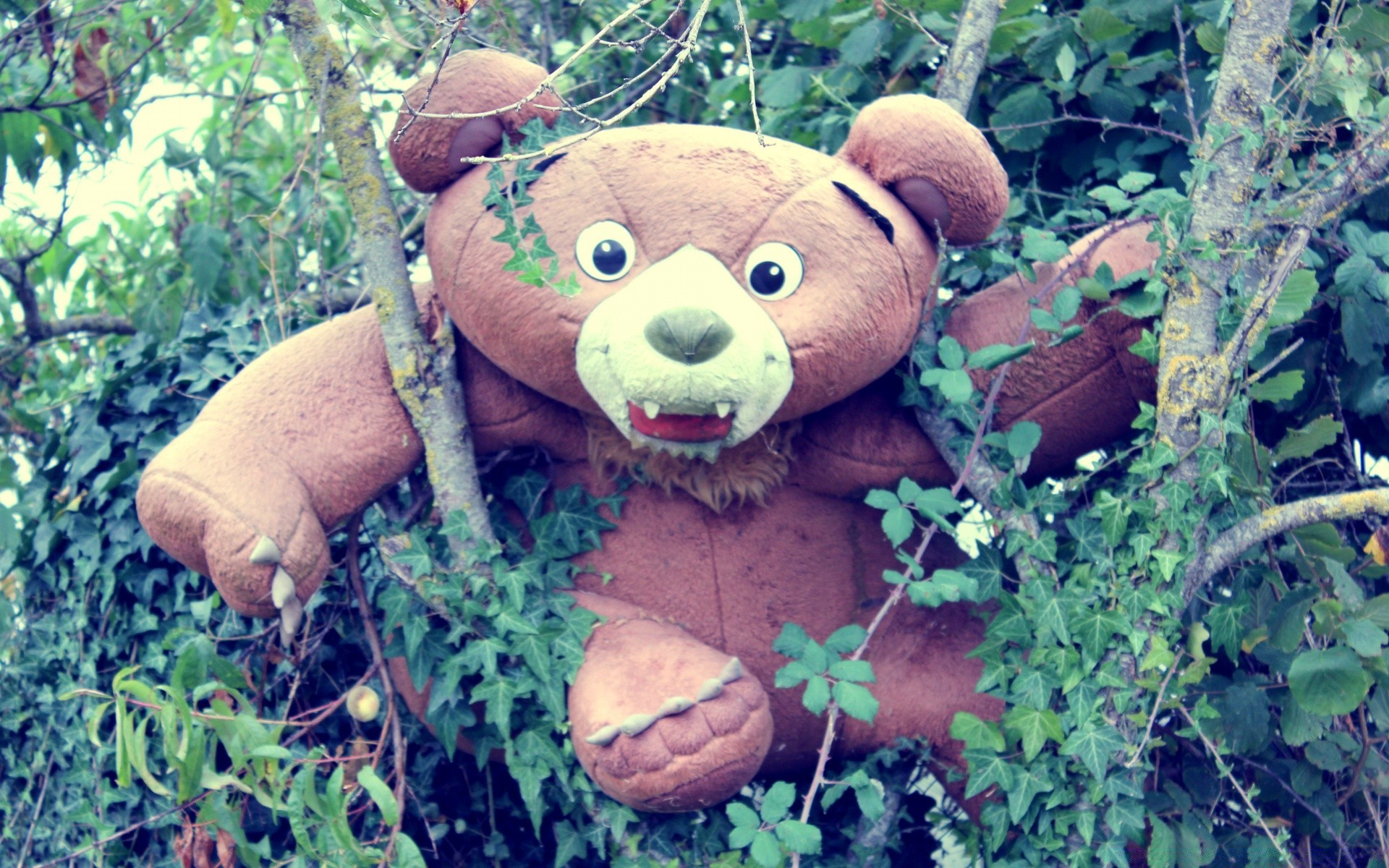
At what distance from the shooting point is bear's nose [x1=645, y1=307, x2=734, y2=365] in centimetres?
161

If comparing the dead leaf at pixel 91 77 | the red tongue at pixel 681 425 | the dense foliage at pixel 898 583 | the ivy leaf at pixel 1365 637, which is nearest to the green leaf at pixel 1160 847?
the dense foliage at pixel 898 583

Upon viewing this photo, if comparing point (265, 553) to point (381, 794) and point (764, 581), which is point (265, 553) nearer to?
Answer: point (381, 794)

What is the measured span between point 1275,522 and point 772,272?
75cm

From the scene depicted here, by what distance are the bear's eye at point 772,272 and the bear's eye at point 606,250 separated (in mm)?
168

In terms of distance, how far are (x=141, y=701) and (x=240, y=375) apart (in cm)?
51

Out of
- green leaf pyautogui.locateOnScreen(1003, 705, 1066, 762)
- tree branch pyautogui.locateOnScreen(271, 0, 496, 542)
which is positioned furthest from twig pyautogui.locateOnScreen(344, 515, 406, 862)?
green leaf pyautogui.locateOnScreen(1003, 705, 1066, 762)

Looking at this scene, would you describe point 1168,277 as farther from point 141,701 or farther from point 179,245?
point 179,245

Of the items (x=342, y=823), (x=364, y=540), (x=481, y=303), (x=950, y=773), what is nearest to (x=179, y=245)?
(x=364, y=540)

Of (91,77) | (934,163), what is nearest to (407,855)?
(934,163)

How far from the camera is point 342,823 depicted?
71.9 inches

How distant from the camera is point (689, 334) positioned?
1611mm

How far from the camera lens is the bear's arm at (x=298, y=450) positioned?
1822 mm

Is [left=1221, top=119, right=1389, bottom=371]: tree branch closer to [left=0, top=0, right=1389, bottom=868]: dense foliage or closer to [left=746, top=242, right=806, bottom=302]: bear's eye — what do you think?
[left=0, top=0, right=1389, bottom=868]: dense foliage

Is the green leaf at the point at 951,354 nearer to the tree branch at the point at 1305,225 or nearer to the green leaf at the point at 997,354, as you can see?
the green leaf at the point at 997,354
